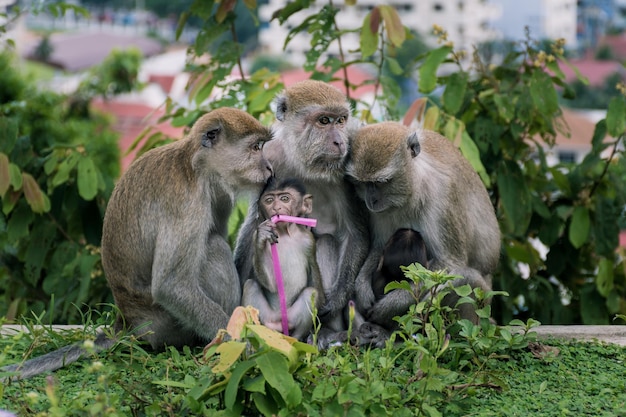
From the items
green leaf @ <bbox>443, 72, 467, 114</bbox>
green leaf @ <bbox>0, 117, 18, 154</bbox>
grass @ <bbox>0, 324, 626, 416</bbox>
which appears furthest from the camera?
green leaf @ <bbox>443, 72, 467, 114</bbox>

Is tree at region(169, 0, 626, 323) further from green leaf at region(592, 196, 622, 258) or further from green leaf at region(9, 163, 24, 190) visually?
green leaf at region(9, 163, 24, 190)

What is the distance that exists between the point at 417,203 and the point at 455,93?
187cm

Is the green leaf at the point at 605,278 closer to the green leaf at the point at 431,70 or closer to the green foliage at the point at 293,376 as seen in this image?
the green leaf at the point at 431,70

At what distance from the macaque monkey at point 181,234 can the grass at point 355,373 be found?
6.1 inches

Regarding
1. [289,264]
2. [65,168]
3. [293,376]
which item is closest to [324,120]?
[289,264]

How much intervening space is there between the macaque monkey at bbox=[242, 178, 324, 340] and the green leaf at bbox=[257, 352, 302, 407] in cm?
100

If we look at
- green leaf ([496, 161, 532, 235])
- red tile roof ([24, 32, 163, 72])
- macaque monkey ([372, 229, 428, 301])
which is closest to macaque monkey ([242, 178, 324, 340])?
macaque monkey ([372, 229, 428, 301])

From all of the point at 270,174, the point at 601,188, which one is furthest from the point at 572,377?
the point at 601,188

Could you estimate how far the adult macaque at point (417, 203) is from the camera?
4.32 meters

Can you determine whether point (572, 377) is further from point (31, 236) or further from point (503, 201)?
point (31, 236)

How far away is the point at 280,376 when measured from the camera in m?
3.28

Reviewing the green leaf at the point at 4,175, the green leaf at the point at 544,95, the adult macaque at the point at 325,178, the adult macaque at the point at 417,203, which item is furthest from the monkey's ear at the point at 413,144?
the green leaf at the point at 4,175

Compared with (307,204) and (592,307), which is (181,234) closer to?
(307,204)

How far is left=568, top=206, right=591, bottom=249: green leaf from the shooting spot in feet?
20.4
